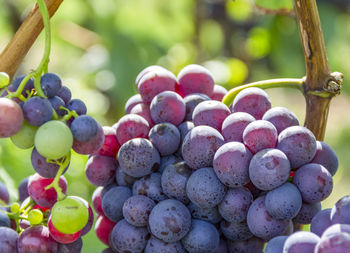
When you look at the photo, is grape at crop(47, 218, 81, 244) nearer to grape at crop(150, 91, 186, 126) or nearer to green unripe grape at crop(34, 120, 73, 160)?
green unripe grape at crop(34, 120, 73, 160)

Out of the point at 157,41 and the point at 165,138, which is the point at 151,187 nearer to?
the point at 165,138

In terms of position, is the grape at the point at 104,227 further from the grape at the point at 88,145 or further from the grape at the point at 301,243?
the grape at the point at 301,243

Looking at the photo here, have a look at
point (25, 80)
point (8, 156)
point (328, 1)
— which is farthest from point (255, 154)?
point (328, 1)

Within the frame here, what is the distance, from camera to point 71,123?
67cm

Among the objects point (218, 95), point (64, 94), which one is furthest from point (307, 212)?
point (64, 94)

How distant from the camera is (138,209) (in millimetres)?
752

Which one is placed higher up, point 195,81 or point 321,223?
point 195,81

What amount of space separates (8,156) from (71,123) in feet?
2.30

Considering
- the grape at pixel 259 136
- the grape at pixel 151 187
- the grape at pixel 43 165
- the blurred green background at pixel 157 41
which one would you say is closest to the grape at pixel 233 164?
the grape at pixel 259 136

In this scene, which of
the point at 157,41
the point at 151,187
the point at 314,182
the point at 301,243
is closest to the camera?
A: the point at 301,243

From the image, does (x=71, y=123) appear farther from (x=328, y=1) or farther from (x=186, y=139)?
(x=328, y=1)

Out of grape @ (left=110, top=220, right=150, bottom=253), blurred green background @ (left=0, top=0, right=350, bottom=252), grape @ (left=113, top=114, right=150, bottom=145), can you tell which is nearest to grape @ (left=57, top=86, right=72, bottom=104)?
grape @ (left=113, top=114, right=150, bottom=145)

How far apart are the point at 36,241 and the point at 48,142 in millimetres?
182

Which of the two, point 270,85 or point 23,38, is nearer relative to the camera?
point 23,38
